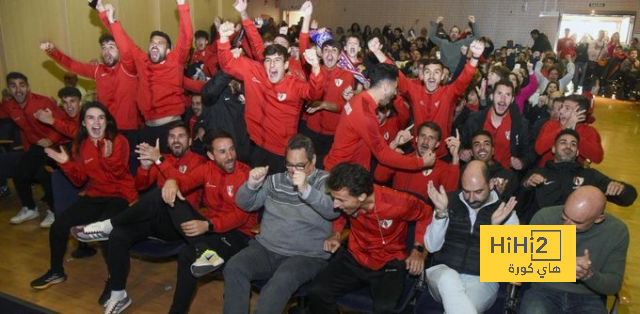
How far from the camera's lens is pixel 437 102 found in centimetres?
418

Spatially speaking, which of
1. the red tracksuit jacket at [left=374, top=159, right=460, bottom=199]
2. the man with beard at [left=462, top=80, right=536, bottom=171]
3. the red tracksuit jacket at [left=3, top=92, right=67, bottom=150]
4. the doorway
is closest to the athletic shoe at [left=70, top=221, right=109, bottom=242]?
the red tracksuit jacket at [left=3, top=92, right=67, bottom=150]

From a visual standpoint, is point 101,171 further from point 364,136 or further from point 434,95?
point 434,95

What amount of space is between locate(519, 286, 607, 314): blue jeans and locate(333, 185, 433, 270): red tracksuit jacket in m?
0.69

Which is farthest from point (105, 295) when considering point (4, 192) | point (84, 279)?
→ point (4, 192)

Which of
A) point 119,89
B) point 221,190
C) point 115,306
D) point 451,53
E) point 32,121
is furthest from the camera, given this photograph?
point 451,53

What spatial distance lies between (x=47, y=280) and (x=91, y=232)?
23.0 inches

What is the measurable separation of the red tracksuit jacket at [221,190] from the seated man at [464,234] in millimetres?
1291

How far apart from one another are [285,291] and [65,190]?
219 centimetres

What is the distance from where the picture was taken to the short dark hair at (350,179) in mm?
2703

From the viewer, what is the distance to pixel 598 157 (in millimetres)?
4188

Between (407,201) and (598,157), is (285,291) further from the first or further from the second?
(598,157)

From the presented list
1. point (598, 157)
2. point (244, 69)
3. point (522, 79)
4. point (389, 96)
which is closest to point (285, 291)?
point (389, 96)

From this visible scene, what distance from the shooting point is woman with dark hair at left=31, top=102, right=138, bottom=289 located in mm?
3623

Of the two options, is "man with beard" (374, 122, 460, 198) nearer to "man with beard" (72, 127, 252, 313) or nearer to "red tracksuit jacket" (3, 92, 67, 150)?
"man with beard" (72, 127, 252, 313)
